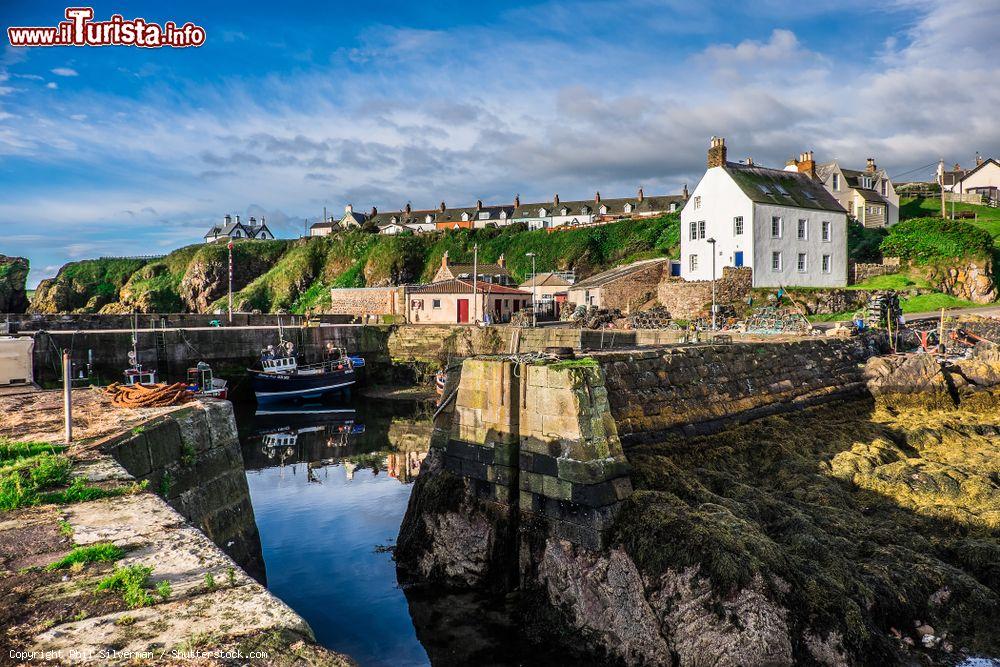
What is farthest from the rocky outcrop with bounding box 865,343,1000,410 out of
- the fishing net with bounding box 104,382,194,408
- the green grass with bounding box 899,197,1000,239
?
the green grass with bounding box 899,197,1000,239

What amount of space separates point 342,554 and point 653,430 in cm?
643

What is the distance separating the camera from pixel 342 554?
12.3 m

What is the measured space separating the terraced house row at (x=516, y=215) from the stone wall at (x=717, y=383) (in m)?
56.2

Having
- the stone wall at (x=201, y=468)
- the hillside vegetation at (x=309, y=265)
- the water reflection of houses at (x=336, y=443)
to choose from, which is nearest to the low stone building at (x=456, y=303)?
the hillside vegetation at (x=309, y=265)

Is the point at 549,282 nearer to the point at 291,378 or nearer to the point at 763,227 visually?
the point at 763,227

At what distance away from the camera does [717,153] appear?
39.6 m

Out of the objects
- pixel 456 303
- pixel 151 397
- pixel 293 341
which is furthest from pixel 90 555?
pixel 456 303

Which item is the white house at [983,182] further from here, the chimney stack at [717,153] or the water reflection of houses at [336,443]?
the water reflection of houses at [336,443]

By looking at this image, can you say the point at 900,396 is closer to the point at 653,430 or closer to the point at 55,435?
the point at 653,430

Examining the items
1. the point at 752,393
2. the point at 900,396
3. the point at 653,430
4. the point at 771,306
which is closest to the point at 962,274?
the point at 771,306

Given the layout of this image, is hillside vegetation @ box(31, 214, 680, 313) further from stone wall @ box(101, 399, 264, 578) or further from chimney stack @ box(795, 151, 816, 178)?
stone wall @ box(101, 399, 264, 578)

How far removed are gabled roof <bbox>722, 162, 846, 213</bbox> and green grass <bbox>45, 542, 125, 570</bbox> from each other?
38.7 m

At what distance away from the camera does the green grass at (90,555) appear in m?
4.37

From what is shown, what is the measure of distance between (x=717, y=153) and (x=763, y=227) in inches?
217
